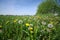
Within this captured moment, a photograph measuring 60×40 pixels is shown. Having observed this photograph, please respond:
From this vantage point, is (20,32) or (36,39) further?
(20,32)

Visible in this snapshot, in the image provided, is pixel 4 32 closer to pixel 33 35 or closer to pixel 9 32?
pixel 9 32

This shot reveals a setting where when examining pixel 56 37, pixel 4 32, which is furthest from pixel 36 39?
pixel 4 32

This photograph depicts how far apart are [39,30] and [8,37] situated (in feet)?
0.79

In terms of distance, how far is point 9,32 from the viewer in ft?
3.51

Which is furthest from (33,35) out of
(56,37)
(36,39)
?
(56,37)

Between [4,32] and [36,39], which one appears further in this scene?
[4,32]

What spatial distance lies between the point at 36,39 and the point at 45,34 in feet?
0.36

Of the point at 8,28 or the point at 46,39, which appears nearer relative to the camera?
the point at 46,39

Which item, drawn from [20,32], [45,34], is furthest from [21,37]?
[45,34]

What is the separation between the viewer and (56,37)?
3.29ft

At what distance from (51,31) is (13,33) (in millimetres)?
298

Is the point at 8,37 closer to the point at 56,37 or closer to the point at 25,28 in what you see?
the point at 25,28

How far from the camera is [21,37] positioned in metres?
0.98

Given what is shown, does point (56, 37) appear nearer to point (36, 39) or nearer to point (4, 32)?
point (36, 39)
